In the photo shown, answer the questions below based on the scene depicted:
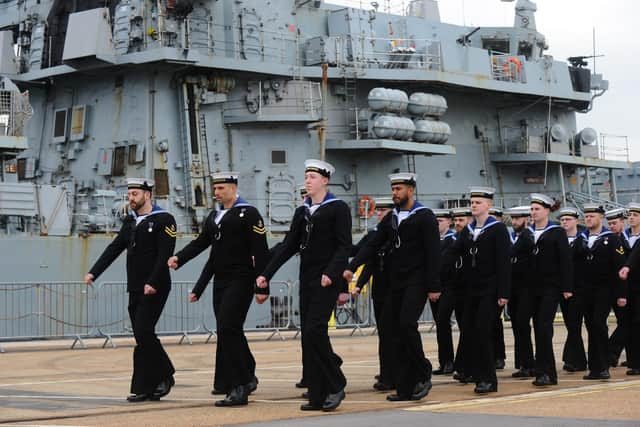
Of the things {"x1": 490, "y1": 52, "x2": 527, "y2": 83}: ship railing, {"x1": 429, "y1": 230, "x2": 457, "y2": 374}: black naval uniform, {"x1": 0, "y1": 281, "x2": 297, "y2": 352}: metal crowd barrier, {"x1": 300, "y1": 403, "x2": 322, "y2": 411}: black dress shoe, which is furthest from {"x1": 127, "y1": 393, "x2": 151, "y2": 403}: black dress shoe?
{"x1": 490, "y1": 52, "x2": 527, "y2": 83}: ship railing

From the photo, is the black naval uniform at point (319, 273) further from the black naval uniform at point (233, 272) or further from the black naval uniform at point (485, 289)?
the black naval uniform at point (485, 289)

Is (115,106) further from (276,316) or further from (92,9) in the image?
(276,316)

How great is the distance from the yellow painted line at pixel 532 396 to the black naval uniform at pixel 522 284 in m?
1.15

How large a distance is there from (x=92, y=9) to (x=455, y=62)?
8679mm

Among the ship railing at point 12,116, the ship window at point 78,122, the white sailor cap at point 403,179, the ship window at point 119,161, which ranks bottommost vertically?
the white sailor cap at point 403,179

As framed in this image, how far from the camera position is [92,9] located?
75.0 feet

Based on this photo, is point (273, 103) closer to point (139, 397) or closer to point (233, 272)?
point (233, 272)

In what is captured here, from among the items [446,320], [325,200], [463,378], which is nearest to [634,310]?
[446,320]

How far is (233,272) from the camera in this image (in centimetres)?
905

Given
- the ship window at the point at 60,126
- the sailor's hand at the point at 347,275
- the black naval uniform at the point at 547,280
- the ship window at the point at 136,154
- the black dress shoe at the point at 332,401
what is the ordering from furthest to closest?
the ship window at the point at 60,126 → the ship window at the point at 136,154 → the black naval uniform at the point at 547,280 → the sailor's hand at the point at 347,275 → the black dress shoe at the point at 332,401

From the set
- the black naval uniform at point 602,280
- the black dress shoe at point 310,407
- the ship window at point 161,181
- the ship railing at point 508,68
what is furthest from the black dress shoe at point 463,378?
the ship railing at point 508,68

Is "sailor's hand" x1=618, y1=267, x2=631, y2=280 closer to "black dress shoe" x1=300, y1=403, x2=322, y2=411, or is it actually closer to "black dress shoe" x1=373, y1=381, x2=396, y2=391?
"black dress shoe" x1=373, y1=381, x2=396, y2=391

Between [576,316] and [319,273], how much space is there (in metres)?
4.24

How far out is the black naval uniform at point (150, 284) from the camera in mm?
9188
